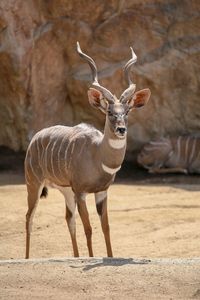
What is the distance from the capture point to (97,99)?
5.67 m

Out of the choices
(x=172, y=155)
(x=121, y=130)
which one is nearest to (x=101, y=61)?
(x=172, y=155)

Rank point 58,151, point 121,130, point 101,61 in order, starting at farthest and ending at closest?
point 101,61
point 58,151
point 121,130

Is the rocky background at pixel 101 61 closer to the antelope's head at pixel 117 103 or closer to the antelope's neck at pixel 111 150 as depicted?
the antelope's head at pixel 117 103

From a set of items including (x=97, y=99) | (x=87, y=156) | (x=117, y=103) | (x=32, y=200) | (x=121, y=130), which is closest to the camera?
(x=121, y=130)

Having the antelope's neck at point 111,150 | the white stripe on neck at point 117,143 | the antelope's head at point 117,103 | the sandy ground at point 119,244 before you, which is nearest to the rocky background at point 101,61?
the sandy ground at point 119,244

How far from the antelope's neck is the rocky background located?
4648 mm

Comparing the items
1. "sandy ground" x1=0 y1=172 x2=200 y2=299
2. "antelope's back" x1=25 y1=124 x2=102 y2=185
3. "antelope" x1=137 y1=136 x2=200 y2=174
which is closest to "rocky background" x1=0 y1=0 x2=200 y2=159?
"antelope" x1=137 y1=136 x2=200 y2=174

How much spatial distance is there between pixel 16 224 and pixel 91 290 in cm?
354

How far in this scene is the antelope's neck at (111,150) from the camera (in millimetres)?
5469

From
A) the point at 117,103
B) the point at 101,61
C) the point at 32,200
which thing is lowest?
the point at 101,61

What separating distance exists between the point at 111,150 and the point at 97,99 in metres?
0.39

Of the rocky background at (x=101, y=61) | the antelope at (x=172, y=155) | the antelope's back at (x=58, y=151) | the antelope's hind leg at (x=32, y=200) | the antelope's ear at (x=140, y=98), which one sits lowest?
the antelope at (x=172, y=155)

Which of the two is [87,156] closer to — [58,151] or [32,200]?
[58,151]

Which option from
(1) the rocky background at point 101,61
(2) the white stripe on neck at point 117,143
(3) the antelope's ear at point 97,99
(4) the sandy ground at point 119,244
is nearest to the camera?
(4) the sandy ground at point 119,244
